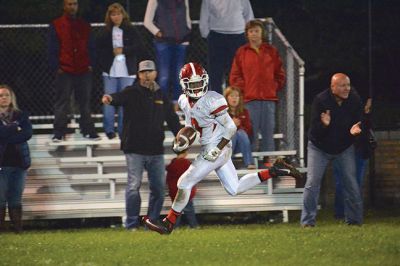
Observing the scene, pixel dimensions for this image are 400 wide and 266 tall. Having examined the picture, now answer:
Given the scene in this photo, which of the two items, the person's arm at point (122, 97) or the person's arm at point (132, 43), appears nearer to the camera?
the person's arm at point (122, 97)

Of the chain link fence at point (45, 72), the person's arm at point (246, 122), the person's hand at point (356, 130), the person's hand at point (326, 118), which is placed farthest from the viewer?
the chain link fence at point (45, 72)

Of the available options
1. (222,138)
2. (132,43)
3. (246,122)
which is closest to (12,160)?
(132,43)

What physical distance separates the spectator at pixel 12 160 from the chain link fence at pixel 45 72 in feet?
8.41

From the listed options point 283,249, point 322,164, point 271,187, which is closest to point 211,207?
point 271,187

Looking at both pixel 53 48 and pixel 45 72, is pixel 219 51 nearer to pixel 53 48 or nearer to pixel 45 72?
pixel 53 48

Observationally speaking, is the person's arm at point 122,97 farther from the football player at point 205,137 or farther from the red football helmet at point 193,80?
the red football helmet at point 193,80

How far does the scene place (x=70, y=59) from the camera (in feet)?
59.5

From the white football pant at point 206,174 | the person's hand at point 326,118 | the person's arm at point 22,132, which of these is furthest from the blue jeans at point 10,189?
the person's hand at point 326,118

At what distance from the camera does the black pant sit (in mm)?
18219

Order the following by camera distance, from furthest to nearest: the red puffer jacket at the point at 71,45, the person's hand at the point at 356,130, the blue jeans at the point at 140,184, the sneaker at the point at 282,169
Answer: the red puffer jacket at the point at 71,45 → the blue jeans at the point at 140,184 → the person's hand at the point at 356,130 → the sneaker at the point at 282,169

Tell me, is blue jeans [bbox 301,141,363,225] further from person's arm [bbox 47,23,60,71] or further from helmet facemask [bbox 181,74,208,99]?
person's arm [bbox 47,23,60,71]

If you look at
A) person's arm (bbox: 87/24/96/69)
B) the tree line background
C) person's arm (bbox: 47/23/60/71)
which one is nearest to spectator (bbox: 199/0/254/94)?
person's arm (bbox: 87/24/96/69)

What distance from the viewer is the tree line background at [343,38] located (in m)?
24.8

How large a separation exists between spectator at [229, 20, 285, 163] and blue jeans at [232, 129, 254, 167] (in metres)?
0.40
